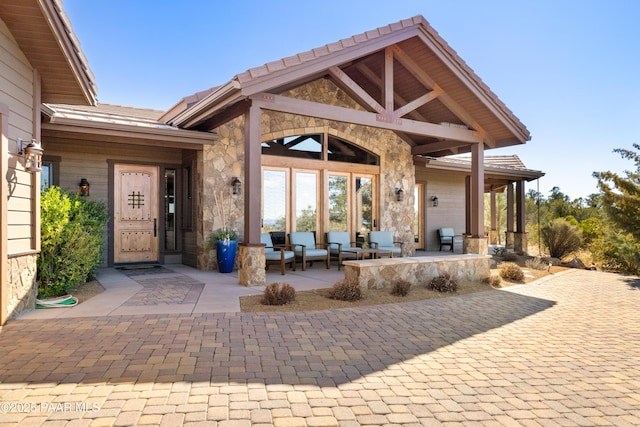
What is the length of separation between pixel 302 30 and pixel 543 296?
10.7 metres

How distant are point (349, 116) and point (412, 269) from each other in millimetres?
2824

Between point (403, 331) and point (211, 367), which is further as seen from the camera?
point (403, 331)

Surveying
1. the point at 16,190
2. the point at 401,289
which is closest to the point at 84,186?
the point at 16,190

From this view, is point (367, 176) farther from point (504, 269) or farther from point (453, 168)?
point (504, 269)

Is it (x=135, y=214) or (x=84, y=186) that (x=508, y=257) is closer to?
(x=135, y=214)

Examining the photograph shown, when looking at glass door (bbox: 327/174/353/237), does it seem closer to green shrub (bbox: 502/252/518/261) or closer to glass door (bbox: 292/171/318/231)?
glass door (bbox: 292/171/318/231)

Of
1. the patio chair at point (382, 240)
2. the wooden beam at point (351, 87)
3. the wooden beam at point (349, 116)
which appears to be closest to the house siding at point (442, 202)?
the patio chair at point (382, 240)

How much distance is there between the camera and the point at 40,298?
4953mm

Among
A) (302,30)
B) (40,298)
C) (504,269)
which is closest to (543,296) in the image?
(504,269)

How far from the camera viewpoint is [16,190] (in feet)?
14.0

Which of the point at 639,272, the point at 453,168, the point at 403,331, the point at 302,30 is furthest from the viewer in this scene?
the point at 302,30

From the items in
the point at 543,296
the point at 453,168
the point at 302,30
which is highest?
the point at 302,30

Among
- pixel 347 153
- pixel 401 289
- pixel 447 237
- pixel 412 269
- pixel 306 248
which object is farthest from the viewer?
pixel 447 237

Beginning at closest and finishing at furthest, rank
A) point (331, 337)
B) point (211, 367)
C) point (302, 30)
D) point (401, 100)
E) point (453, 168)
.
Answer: point (211, 367)
point (331, 337)
point (401, 100)
point (453, 168)
point (302, 30)
